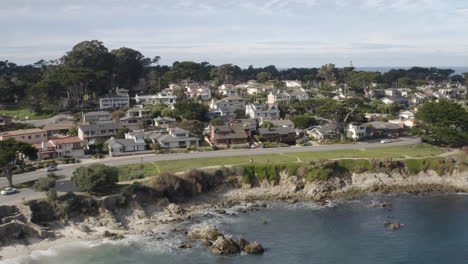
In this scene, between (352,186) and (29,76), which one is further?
(29,76)

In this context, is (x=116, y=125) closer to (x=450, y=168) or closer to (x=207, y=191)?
(x=207, y=191)

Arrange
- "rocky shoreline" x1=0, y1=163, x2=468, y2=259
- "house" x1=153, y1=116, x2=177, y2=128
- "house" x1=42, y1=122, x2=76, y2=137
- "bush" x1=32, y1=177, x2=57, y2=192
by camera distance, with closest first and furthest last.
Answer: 1. "rocky shoreline" x1=0, y1=163, x2=468, y2=259
2. "bush" x1=32, y1=177, x2=57, y2=192
3. "house" x1=42, y1=122, x2=76, y2=137
4. "house" x1=153, y1=116, x2=177, y2=128

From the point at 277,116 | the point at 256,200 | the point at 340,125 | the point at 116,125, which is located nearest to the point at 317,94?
the point at 277,116

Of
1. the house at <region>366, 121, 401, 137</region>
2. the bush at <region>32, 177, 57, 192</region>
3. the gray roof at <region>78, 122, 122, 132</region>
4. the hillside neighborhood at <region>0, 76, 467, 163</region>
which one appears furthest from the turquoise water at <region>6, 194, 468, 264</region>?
the gray roof at <region>78, 122, 122, 132</region>

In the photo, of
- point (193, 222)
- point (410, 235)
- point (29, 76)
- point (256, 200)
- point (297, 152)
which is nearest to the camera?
point (410, 235)

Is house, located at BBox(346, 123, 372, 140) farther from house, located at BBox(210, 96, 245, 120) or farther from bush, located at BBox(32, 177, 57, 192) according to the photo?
bush, located at BBox(32, 177, 57, 192)

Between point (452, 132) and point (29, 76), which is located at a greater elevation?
point (29, 76)

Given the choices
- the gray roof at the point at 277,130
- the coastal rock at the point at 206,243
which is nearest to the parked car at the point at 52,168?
the coastal rock at the point at 206,243

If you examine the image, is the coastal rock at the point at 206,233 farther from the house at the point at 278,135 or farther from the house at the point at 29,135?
the house at the point at 29,135
